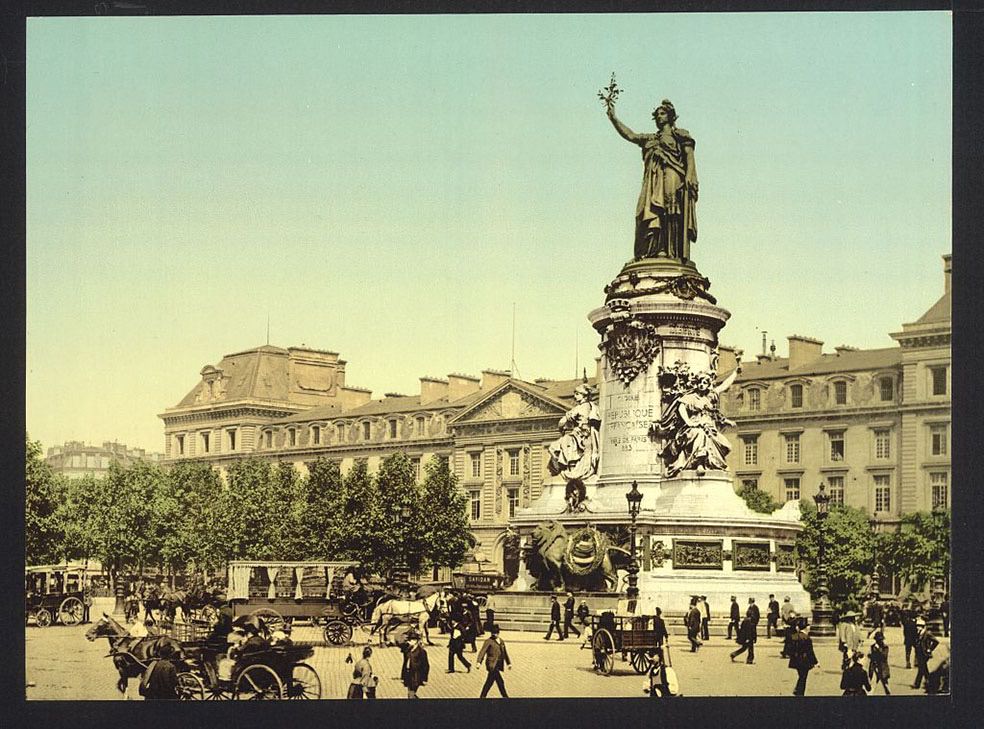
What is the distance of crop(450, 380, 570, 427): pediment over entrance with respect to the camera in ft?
305

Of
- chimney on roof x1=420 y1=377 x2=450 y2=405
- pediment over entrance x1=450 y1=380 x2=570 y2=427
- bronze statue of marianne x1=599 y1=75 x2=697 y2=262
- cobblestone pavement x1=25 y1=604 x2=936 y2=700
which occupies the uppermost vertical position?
bronze statue of marianne x1=599 y1=75 x2=697 y2=262

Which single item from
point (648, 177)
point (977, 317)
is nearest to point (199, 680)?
point (977, 317)

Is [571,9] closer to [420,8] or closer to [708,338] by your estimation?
[420,8]

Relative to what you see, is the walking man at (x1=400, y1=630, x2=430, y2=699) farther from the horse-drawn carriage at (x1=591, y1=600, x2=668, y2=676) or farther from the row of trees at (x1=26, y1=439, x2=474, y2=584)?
the row of trees at (x1=26, y1=439, x2=474, y2=584)

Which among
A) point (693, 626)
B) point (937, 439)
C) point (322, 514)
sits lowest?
point (693, 626)

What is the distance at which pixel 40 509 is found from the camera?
199 ft

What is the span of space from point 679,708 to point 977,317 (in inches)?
393

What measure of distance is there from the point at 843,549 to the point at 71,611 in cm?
3647

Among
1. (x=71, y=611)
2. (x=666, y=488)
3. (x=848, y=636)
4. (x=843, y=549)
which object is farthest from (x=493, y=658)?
(x=843, y=549)

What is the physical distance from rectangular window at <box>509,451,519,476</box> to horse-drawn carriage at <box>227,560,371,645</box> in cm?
3921

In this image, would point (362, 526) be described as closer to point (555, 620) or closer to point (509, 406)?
point (555, 620)

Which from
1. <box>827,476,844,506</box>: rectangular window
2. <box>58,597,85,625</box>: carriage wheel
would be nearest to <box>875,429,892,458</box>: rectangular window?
<box>827,476,844,506</box>: rectangular window

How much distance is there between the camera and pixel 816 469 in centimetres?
8800

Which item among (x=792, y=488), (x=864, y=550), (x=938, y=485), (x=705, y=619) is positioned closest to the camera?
(x=705, y=619)
